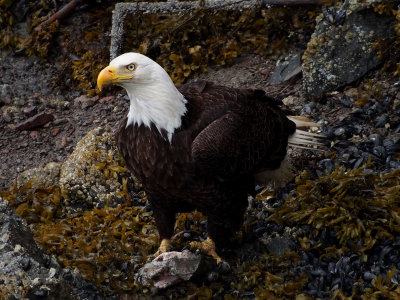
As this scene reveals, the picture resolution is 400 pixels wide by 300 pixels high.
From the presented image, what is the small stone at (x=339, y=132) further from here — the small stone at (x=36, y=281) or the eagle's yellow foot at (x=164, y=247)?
the small stone at (x=36, y=281)

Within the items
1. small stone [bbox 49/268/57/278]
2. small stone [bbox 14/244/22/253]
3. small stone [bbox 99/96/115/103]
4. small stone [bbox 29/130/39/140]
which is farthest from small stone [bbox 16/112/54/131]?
small stone [bbox 49/268/57/278]

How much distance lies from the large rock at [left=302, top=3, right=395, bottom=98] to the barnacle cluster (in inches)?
53.9

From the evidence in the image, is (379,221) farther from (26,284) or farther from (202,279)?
(26,284)

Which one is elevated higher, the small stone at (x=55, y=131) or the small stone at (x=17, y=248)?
the small stone at (x=17, y=248)

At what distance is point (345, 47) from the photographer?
663 cm

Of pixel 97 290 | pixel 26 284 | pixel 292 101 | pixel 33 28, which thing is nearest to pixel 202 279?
pixel 97 290

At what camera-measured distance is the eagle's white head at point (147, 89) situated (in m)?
4.58

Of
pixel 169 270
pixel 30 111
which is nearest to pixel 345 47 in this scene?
pixel 169 270

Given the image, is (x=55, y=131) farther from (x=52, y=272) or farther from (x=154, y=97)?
(x=52, y=272)

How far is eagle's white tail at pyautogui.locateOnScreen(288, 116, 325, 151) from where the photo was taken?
560 centimetres

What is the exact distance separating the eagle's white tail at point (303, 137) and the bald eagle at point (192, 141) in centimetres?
33

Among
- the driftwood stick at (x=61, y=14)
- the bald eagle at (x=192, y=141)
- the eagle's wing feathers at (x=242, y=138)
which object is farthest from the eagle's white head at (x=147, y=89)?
the driftwood stick at (x=61, y=14)

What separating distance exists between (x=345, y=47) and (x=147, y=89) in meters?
2.68

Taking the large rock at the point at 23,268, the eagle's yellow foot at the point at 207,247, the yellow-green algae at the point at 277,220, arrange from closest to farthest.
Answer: the large rock at the point at 23,268 < the yellow-green algae at the point at 277,220 < the eagle's yellow foot at the point at 207,247
